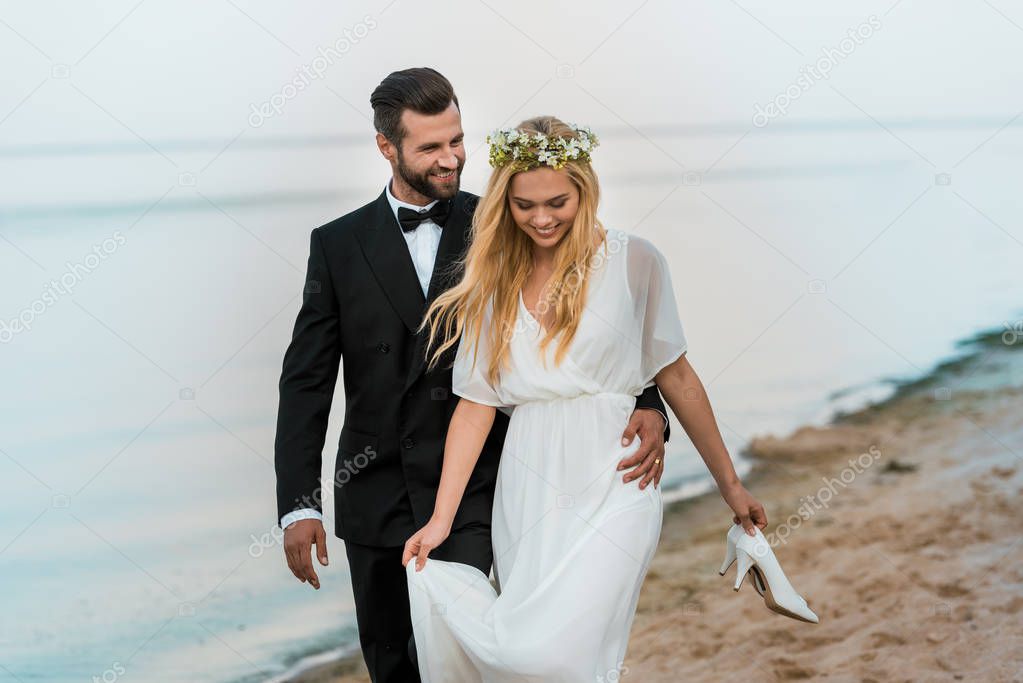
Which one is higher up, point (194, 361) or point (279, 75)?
point (279, 75)

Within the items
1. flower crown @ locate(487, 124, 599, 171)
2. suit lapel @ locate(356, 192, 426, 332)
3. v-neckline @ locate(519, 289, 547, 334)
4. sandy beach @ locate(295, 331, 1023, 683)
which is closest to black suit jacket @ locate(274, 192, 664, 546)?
suit lapel @ locate(356, 192, 426, 332)

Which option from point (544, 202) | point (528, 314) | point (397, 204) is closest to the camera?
point (544, 202)

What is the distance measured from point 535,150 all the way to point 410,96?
477 mm

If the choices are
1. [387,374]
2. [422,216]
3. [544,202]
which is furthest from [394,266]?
[544,202]

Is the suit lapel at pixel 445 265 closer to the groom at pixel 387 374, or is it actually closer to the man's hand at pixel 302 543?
the groom at pixel 387 374

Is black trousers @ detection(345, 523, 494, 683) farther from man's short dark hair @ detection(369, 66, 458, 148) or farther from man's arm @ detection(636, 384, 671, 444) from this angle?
man's short dark hair @ detection(369, 66, 458, 148)

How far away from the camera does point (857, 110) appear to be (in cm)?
676

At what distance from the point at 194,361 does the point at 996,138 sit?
4328mm

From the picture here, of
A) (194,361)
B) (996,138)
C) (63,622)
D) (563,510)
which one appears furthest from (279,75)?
(996,138)

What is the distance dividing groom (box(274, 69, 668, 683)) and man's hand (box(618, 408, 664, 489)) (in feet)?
0.18

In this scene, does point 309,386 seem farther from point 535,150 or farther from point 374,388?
point 535,150

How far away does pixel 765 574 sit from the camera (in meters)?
3.41

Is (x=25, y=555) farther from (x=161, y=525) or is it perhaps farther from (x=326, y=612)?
(x=326, y=612)

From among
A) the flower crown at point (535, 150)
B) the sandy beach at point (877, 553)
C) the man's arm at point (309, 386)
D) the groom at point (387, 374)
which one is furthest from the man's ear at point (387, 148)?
the sandy beach at point (877, 553)
